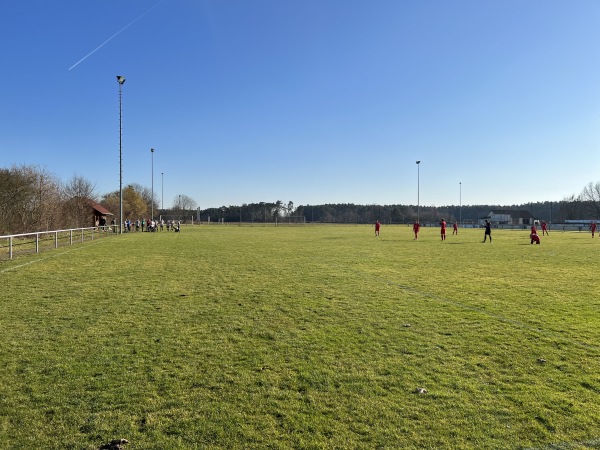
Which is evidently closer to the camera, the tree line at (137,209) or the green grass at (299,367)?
the green grass at (299,367)

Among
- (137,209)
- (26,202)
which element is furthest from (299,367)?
(137,209)

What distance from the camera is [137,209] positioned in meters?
87.3

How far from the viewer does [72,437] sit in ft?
10.5

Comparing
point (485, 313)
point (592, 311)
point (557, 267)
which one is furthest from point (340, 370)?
point (557, 267)

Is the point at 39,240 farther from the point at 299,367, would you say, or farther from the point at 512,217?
the point at 512,217

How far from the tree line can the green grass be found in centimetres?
2413

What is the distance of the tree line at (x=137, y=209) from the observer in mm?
29922

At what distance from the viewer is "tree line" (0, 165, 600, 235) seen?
2992 centimetres

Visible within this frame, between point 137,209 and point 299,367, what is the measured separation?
293 ft

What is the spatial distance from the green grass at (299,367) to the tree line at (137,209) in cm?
2413

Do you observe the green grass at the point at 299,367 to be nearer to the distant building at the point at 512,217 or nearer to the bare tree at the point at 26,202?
the bare tree at the point at 26,202

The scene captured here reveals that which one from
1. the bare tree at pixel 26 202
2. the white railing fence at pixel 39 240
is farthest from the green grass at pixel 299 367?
the bare tree at pixel 26 202

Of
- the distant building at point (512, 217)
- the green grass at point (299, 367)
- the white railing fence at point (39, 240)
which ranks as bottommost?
the green grass at point (299, 367)

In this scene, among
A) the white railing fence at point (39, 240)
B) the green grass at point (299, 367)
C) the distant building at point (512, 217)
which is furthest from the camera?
the distant building at point (512, 217)
